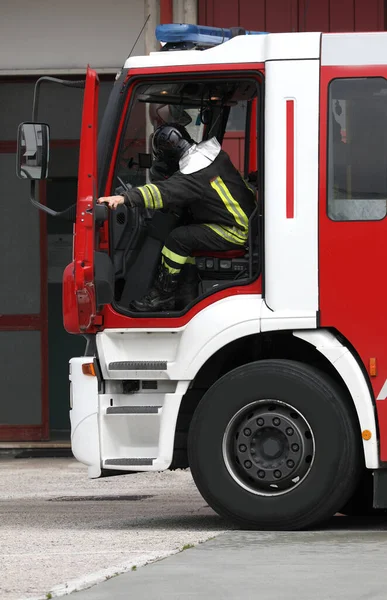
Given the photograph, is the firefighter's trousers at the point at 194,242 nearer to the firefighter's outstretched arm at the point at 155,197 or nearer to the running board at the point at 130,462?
the firefighter's outstretched arm at the point at 155,197

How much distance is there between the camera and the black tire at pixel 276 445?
836 centimetres

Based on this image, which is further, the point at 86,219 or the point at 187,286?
the point at 187,286

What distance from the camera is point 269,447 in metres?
8.42

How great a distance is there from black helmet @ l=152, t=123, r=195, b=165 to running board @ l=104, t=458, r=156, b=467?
172 centimetres

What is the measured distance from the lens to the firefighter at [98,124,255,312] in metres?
8.75

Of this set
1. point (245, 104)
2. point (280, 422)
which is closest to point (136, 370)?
point (280, 422)

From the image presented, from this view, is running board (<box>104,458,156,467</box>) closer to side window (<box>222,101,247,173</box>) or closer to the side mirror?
the side mirror

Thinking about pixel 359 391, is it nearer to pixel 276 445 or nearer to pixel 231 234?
pixel 276 445

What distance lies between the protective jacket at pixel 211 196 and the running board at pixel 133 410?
105 centimetres

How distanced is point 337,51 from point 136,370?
6.80ft

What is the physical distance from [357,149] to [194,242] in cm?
107

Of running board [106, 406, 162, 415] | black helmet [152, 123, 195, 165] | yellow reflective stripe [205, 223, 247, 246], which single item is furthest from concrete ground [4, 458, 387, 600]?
black helmet [152, 123, 195, 165]

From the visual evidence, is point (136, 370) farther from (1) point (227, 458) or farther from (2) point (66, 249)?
(2) point (66, 249)

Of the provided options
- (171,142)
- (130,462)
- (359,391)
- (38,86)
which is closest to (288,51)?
(171,142)
